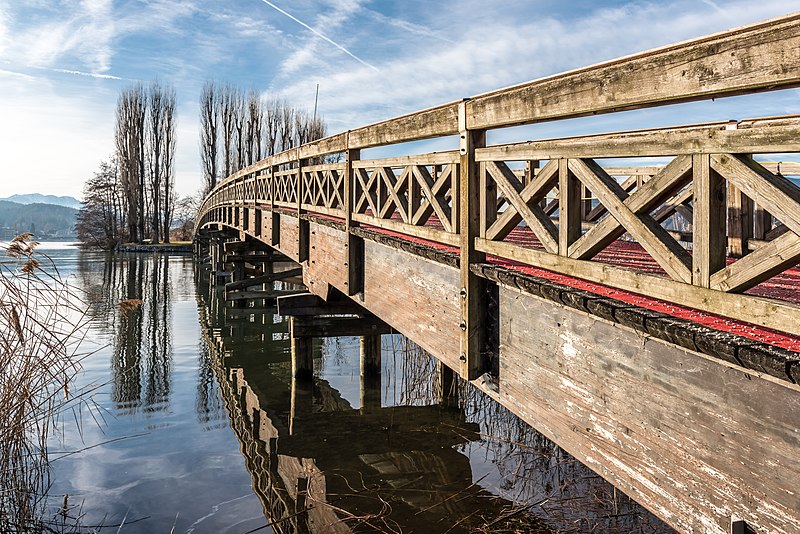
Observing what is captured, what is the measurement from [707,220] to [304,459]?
5804 millimetres

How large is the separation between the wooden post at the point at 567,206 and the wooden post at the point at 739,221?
292 cm

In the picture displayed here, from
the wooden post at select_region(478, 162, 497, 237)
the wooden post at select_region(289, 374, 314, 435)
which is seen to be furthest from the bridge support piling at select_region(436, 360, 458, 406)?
the wooden post at select_region(478, 162, 497, 237)

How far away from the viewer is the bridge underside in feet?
6.45

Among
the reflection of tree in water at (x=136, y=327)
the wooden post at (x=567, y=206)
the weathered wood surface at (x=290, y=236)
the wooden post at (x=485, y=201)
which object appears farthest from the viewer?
the reflection of tree in water at (x=136, y=327)

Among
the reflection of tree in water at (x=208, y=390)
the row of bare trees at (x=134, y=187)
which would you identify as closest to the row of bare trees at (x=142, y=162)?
the row of bare trees at (x=134, y=187)

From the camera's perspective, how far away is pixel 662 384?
2.41m

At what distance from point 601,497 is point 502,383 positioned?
110 inches

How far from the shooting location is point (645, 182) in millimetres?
3066

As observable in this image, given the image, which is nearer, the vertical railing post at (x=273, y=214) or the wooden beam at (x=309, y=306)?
the wooden beam at (x=309, y=306)

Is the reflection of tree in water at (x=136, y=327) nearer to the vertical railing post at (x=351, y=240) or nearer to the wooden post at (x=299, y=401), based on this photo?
the wooden post at (x=299, y=401)

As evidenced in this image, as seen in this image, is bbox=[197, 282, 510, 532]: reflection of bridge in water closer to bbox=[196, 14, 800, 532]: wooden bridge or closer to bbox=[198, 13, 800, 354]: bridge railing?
bbox=[196, 14, 800, 532]: wooden bridge

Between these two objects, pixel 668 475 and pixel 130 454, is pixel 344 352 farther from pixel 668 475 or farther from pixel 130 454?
pixel 668 475

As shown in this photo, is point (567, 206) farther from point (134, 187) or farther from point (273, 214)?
point (134, 187)

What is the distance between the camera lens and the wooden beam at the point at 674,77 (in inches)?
73.9
